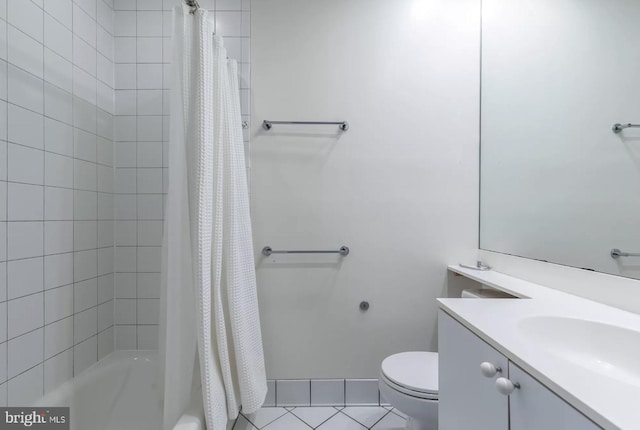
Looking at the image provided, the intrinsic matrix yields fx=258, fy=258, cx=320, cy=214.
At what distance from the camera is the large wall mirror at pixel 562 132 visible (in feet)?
2.77

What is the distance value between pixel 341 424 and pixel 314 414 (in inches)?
6.1

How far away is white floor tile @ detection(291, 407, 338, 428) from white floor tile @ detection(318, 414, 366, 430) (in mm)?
26

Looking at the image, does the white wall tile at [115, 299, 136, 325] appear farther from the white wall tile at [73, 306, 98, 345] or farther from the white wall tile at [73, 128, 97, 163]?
the white wall tile at [73, 128, 97, 163]

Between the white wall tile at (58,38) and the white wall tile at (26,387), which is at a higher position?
the white wall tile at (58,38)

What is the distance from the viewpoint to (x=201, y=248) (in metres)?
0.91

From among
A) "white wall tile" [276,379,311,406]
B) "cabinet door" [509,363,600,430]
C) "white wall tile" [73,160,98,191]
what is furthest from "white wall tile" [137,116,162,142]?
"cabinet door" [509,363,600,430]

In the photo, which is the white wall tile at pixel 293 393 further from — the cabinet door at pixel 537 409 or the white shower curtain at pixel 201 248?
the cabinet door at pixel 537 409

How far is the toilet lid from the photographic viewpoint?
1.05 meters

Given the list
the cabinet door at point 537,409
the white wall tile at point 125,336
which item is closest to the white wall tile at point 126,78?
the white wall tile at point 125,336

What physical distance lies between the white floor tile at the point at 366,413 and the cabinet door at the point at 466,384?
0.66 m

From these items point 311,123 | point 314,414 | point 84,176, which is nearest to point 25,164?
point 84,176

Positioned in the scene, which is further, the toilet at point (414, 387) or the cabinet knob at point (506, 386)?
the toilet at point (414, 387)

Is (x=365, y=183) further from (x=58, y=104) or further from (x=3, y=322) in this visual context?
(x=3, y=322)

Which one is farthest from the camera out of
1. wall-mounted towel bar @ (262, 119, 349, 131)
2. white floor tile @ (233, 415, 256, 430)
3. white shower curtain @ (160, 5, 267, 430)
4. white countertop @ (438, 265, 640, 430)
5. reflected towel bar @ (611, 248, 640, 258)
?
wall-mounted towel bar @ (262, 119, 349, 131)
